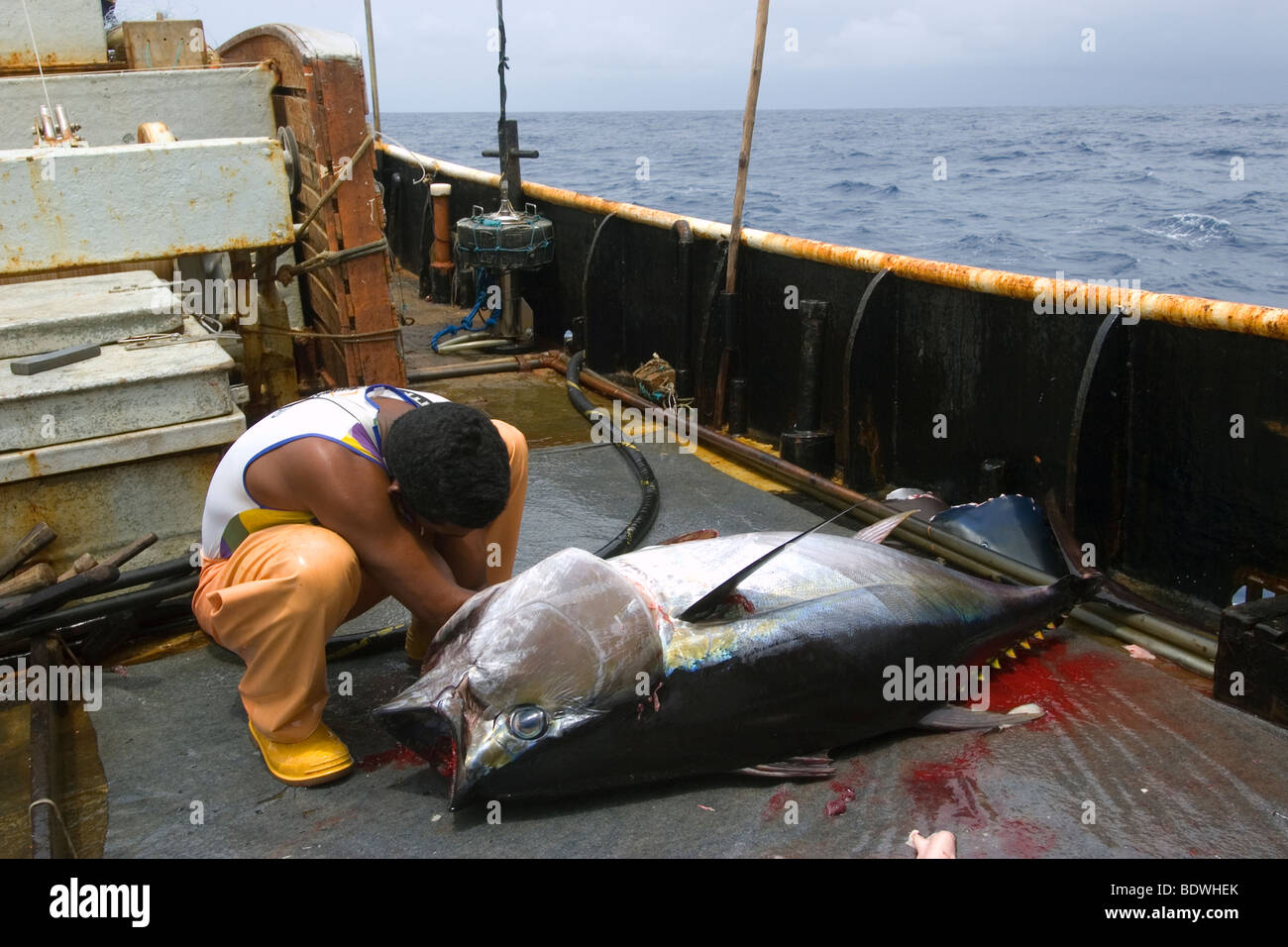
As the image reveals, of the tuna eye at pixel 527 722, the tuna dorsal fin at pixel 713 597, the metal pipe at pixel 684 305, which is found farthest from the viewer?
the metal pipe at pixel 684 305

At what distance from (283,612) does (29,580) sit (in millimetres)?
1574

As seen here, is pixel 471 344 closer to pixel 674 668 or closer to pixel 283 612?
pixel 283 612

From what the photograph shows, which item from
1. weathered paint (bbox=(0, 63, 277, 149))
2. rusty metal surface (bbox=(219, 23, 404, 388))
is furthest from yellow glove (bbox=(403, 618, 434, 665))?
weathered paint (bbox=(0, 63, 277, 149))

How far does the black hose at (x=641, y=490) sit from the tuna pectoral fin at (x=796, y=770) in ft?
4.72

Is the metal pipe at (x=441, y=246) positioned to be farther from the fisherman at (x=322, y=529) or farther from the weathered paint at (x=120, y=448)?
the fisherman at (x=322, y=529)

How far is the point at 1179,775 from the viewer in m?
3.03

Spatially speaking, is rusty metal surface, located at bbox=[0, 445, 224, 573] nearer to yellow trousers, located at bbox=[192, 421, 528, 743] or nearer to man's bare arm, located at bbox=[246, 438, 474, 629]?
yellow trousers, located at bbox=[192, 421, 528, 743]

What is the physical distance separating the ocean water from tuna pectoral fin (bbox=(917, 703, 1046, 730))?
6188 millimetres

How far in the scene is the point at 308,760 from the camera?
3.05 m

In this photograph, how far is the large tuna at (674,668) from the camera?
267 cm

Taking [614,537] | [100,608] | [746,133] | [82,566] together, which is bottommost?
[614,537]

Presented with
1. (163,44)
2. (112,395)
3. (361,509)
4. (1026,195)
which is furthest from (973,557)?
(1026,195)

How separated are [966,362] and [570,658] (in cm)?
297

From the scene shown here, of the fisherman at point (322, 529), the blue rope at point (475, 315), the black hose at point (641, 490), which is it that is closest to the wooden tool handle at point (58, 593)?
the fisherman at point (322, 529)
